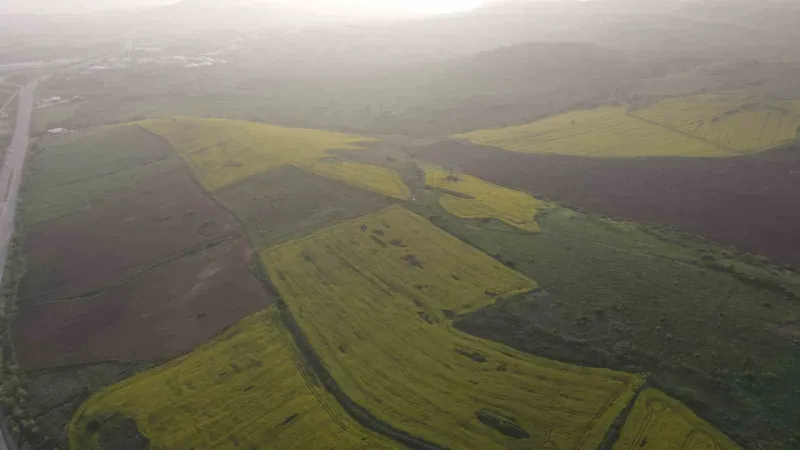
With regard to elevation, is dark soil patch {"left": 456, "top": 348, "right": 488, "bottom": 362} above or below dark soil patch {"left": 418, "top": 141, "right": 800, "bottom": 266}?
below

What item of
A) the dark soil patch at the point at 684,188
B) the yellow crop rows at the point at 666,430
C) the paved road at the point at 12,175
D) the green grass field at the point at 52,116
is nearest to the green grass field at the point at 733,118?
the dark soil patch at the point at 684,188

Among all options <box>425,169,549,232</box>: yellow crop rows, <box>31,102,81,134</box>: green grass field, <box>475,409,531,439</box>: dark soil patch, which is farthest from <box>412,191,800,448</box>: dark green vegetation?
<box>31,102,81,134</box>: green grass field

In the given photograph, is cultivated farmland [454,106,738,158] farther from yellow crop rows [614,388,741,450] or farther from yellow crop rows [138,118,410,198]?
yellow crop rows [614,388,741,450]

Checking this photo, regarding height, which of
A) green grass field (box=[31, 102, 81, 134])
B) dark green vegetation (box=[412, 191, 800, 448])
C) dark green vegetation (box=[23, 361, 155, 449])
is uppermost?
dark green vegetation (box=[412, 191, 800, 448])

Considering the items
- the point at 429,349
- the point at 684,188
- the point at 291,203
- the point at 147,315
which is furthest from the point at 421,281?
the point at 684,188

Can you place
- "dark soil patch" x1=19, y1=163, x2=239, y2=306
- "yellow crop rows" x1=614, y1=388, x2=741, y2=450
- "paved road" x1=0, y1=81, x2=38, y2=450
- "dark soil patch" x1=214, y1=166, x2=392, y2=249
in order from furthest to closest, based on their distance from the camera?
"paved road" x1=0, y1=81, x2=38, y2=450 < "dark soil patch" x1=214, y1=166, x2=392, y2=249 < "dark soil patch" x1=19, y1=163, x2=239, y2=306 < "yellow crop rows" x1=614, y1=388, x2=741, y2=450

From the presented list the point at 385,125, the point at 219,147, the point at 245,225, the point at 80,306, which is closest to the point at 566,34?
the point at 385,125

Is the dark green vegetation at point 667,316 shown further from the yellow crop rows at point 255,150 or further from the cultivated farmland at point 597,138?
the cultivated farmland at point 597,138

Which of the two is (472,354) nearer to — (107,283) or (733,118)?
(107,283)
